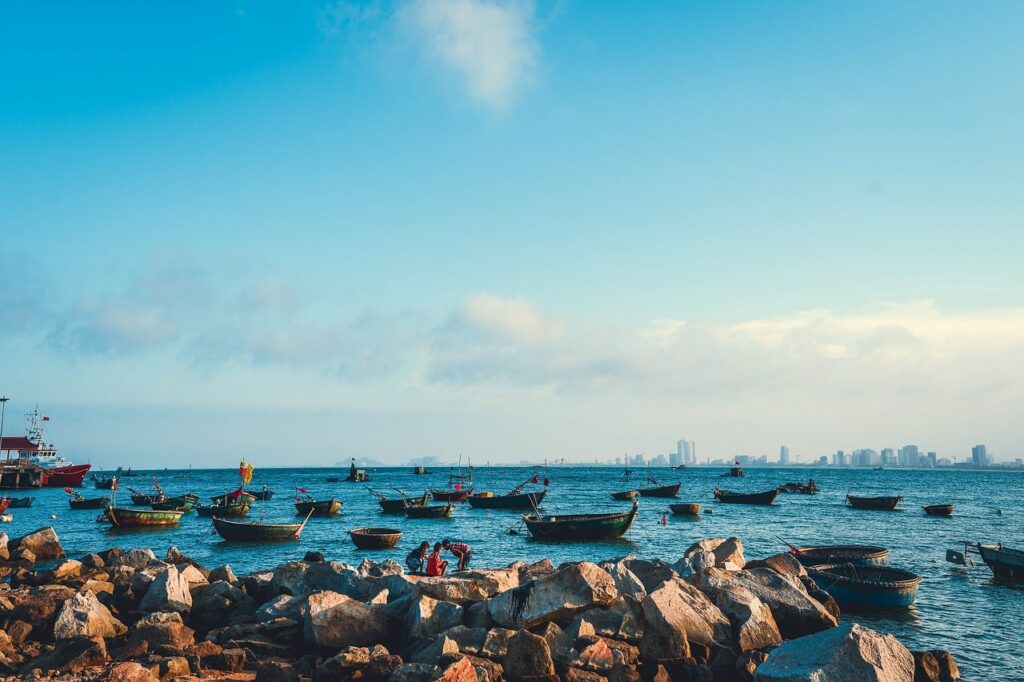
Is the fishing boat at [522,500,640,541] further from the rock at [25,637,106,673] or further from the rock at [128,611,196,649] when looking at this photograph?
the rock at [25,637,106,673]

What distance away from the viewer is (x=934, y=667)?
43.5 feet

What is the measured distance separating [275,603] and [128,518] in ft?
115

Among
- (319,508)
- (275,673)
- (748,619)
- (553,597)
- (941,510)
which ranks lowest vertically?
(319,508)

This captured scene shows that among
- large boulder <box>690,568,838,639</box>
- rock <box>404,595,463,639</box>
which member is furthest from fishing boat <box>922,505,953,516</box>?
rock <box>404,595,463,639</box>

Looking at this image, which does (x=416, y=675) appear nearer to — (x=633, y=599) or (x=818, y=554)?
(x=633, y=599)

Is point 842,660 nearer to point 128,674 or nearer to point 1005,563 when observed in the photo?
point 128,674

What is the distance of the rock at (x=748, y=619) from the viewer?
1325 centimetres

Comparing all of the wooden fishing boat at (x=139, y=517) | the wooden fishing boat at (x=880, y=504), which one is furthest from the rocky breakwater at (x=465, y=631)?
the wooden fishing boat at (x=880, y=504)

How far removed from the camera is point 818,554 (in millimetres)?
26203

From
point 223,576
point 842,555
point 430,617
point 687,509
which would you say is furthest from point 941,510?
point 223,576

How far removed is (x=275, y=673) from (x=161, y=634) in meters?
3.60

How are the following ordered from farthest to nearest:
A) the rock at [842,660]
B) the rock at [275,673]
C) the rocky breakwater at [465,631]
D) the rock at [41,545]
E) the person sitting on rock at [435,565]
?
1. the rock at [41,545]
2. the person sitting on rock at [435,565]
3. the rock at [275,673]
4. the rocky breakwater at [465,631]
5. the rock at [842,660]

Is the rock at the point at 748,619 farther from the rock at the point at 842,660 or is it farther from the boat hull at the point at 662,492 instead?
the boat hull at the point at 662,492

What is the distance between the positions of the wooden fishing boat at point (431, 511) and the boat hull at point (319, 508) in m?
6.16
